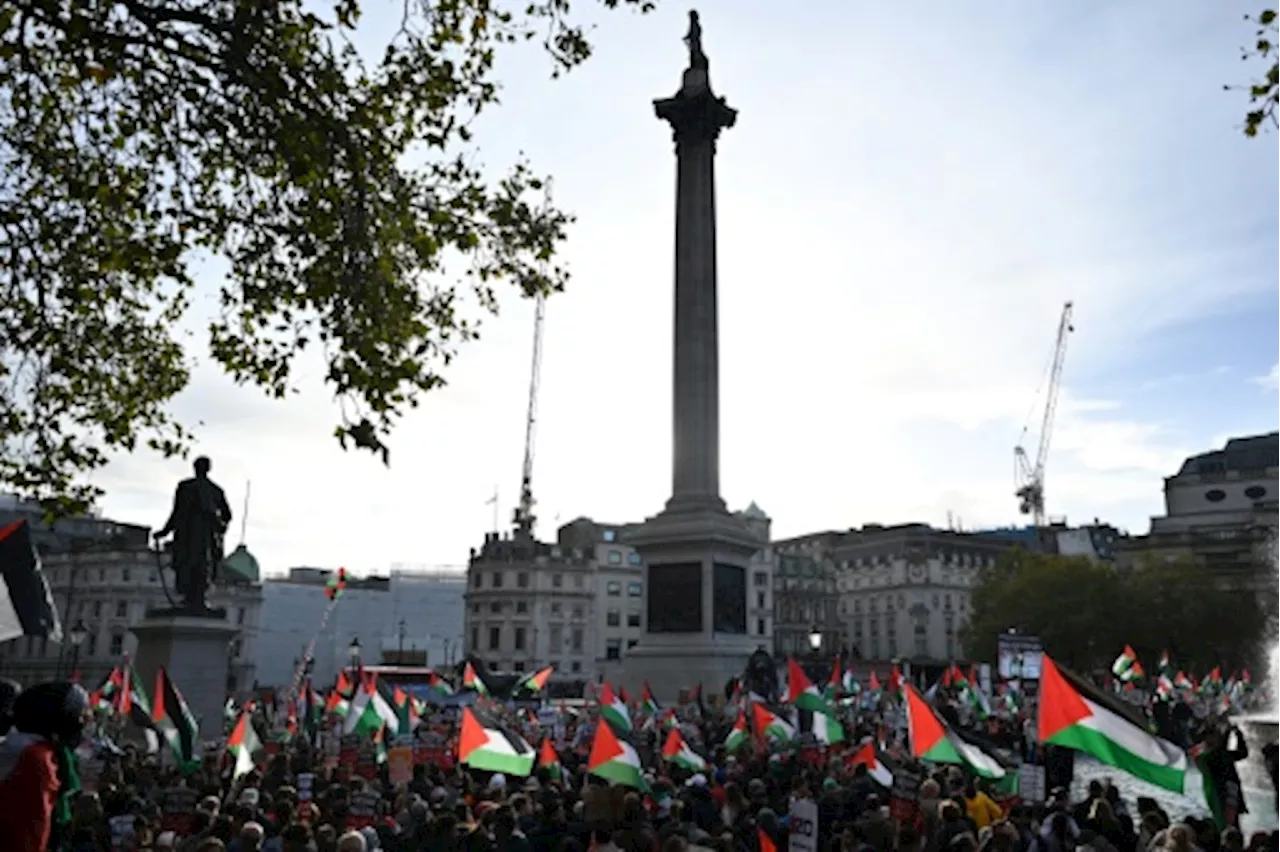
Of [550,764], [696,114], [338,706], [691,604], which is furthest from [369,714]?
[696,114]

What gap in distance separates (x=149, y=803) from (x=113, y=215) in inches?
242

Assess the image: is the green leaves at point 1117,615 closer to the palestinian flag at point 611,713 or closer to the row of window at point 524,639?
the row of window at point 524,639

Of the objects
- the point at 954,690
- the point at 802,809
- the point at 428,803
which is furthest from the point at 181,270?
the point at 954,690

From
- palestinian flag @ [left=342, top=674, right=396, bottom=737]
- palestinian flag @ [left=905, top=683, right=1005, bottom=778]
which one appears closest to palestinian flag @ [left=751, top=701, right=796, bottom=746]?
palestinian flag @ [left=905, top=683, right=1005, bottom=778]

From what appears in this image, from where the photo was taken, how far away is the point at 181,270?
36.9ft

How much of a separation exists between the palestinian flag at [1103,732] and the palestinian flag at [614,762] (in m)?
4.32

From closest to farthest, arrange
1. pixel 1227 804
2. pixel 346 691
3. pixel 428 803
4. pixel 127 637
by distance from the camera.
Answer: pixel 428 803 < pixel 1227 804 < pixel 346 691 < pixel 127 637

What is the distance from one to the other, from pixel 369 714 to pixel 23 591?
1097cm

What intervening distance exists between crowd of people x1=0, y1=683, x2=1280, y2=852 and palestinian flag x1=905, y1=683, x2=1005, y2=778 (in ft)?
0.98

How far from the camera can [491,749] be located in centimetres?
1245

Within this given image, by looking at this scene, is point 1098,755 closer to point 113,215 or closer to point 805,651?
point 113,215

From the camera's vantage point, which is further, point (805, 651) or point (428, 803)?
point (805, 651)

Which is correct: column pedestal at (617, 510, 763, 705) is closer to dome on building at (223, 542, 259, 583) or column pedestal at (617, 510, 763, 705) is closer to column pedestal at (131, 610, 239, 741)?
column pedestal at (131, 610, 239, 741)

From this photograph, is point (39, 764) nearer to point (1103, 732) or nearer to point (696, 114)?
point (1103, 732)
